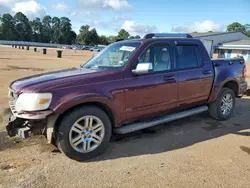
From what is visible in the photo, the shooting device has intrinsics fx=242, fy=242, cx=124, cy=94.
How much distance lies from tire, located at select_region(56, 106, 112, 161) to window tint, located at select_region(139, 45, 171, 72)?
125 cm

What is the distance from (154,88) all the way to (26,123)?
2146 millimetres

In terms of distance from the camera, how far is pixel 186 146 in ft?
14.1

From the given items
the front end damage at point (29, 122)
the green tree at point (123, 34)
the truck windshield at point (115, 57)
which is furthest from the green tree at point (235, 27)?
the front end damage at point (29, 122)

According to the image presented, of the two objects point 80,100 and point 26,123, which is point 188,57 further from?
point 26,123

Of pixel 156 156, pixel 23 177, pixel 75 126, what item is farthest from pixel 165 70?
pixel 23 177

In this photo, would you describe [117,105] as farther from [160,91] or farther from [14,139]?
[14,139]

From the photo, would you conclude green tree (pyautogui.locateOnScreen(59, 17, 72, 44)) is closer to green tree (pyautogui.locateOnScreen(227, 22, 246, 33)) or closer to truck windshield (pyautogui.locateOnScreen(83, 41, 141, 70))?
green tree (pyautogui.locateOnScreen(227, 22, 246, 33))

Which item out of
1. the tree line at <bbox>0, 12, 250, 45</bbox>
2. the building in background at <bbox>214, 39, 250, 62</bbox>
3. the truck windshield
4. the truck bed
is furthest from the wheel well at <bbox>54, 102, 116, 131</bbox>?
the tree line at <bbox>0, 12, 250, 45</bbox>

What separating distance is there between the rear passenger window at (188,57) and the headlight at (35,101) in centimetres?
260

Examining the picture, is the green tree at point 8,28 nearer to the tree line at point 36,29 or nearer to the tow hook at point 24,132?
the tree line at point 36,29

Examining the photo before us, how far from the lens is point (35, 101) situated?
3.25 m

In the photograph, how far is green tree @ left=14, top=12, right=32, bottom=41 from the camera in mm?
105062

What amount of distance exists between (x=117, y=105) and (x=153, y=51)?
127 centimetres

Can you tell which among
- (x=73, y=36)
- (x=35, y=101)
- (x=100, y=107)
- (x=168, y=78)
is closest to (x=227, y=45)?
(x=168, y=78)
